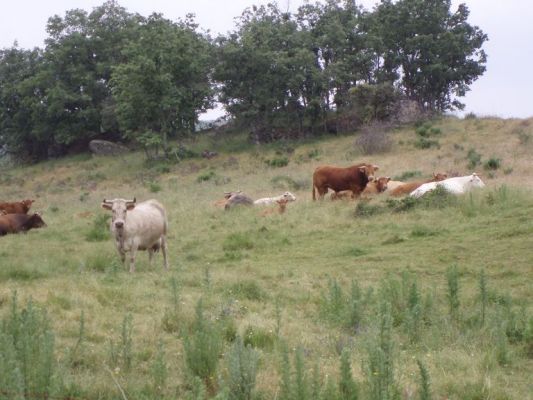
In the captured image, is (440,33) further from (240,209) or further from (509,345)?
(509,345)

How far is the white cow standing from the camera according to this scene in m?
12.5

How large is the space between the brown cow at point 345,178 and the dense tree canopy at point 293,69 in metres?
22.0

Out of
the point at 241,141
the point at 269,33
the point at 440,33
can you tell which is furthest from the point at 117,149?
the point at 440,33

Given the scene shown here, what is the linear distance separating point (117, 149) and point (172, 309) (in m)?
45.8

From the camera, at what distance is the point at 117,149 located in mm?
52281

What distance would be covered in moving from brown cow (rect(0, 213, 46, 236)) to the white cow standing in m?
7.41

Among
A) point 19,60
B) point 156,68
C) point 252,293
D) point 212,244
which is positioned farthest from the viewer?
point 19,60

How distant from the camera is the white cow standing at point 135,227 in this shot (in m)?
12.5

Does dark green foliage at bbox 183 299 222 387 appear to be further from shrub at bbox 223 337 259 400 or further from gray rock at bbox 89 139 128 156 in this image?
gray rock at bbox 89 139 128 156

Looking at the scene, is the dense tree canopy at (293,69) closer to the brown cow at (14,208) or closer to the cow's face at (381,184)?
the brown cow at (14,208)

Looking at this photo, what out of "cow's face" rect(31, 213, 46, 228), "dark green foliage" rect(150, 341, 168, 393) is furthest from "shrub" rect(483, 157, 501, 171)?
"dark green foliage" rect(150, 341, 168, 393)

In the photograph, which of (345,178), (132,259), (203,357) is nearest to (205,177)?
(345,178)

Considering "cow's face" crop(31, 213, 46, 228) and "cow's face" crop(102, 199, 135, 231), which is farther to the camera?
"cow's face" crop(31, 213, 46, 228)

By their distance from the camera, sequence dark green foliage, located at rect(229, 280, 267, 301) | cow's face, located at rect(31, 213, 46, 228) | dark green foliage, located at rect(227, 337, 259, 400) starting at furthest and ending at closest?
cow's face, located at rect(31, 213, 46, 228)
dark green foliage, located at rect(229, 280, 267, 301)
dark green foliage, located at rect(227, 337, 259, 400)
